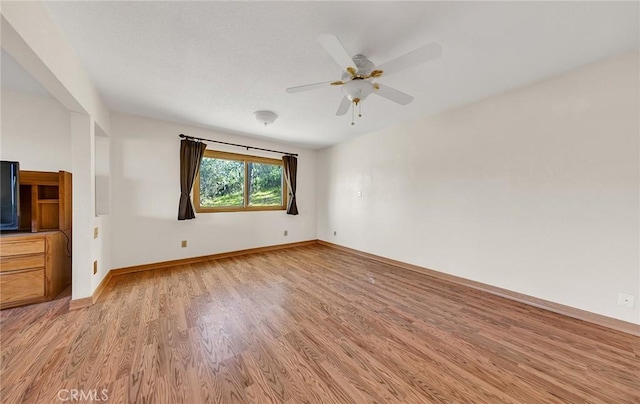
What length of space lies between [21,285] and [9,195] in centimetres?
92

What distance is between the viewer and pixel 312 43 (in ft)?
5.88

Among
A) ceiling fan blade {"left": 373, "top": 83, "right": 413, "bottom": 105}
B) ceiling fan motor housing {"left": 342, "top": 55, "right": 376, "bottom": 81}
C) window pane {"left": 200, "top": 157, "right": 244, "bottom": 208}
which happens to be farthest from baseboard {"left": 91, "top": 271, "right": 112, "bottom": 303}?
ceiling fan blade {"left": 373, "top": 83, "right": 413, "bottom": 105}

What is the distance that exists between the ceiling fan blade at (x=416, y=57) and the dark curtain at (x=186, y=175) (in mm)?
3292

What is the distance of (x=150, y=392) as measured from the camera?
1.31 metres

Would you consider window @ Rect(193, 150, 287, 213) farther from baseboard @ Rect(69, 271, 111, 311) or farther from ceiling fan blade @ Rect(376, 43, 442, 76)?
ceiling fan blade @ Rect(376, 43, 442, 76)

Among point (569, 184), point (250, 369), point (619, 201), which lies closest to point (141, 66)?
point (250, 369)

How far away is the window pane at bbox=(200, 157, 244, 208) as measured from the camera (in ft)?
13.3

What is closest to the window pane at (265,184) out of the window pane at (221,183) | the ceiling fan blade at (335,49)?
the window pane at (221,183)

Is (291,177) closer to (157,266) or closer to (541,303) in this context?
(157,266)

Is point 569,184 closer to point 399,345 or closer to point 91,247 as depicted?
point 399,345

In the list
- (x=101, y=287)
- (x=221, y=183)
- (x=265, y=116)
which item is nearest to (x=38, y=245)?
(x=101, y=287)

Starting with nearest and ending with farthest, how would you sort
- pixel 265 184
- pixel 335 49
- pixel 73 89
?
A: pixel 335 49, pixel 73 89, pixel 265 184

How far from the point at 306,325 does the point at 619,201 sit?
3.01 m

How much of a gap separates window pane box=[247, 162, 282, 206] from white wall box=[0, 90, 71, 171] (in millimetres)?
2506
